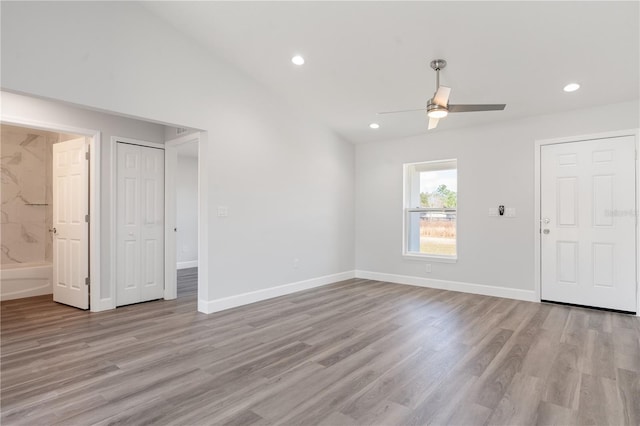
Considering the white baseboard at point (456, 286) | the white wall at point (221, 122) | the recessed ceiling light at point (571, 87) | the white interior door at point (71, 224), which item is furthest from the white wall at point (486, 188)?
the white interior door at point (71, 224)

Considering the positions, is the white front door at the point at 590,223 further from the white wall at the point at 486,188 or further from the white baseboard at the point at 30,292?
the white baseboard at the point at 30,292

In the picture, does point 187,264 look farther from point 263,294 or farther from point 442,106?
point 442,106

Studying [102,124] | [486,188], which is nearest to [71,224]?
[102,124]

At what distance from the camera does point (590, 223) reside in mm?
4375

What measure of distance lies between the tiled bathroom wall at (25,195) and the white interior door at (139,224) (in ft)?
7.19

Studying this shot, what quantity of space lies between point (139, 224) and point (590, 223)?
19.2 feet

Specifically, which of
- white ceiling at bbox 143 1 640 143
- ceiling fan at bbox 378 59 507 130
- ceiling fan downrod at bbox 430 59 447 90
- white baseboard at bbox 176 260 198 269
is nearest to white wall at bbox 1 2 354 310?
white ceiling at bbox 143 1 640 143

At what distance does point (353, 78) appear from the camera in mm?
4234

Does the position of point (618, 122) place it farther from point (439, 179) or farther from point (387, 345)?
point (387, 345)

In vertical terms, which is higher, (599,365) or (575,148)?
(575,148)

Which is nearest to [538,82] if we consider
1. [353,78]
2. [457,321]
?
[353,78]

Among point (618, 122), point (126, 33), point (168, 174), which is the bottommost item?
point (168, 174)

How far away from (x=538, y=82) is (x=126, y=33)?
4.38 metres

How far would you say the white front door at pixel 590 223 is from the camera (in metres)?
4.15
